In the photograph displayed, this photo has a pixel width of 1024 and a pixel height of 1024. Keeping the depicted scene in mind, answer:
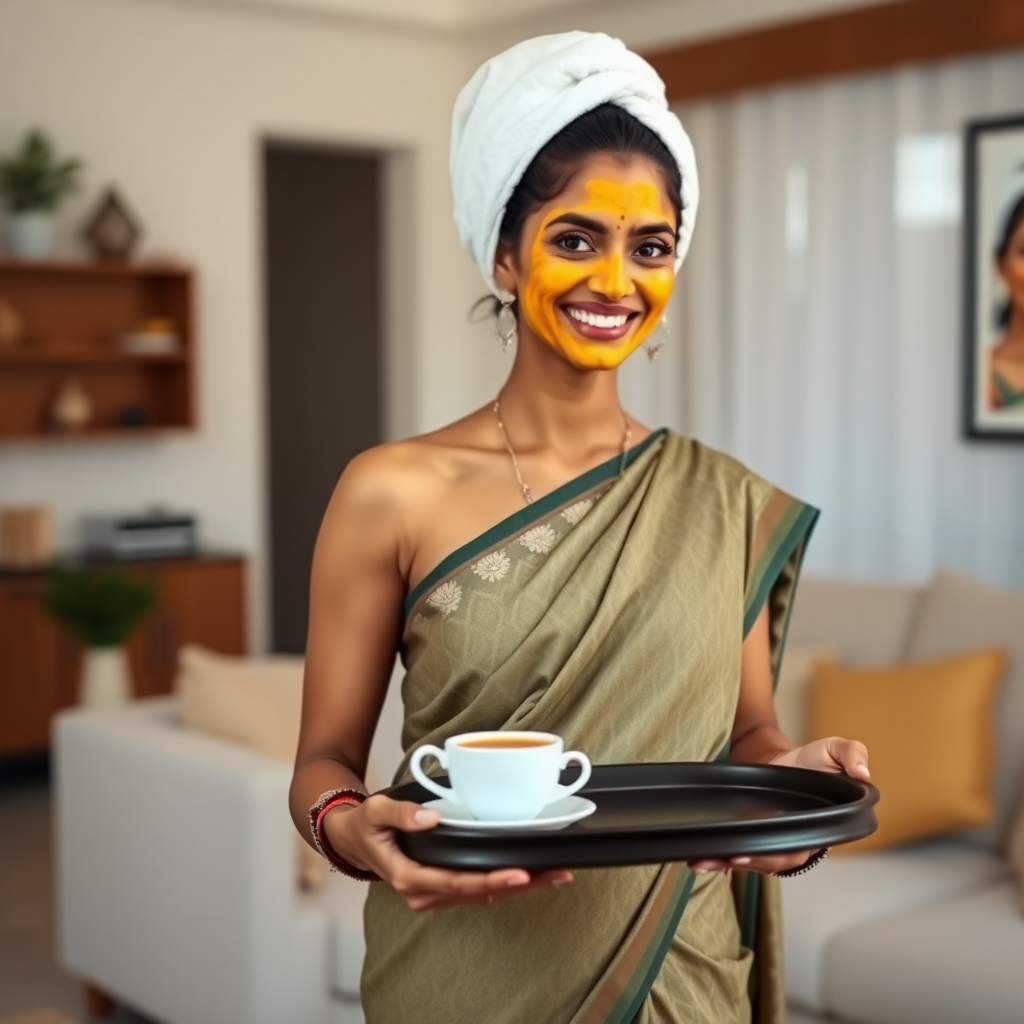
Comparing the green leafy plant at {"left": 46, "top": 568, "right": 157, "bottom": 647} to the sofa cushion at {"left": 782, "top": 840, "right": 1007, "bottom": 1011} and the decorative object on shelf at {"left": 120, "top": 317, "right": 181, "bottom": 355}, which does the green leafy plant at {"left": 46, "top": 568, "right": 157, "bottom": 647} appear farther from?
the sofa cushion at {"left": 782, "top": 840, "right": 1007, "bottom": 1011}

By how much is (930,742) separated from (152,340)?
3.57 meters

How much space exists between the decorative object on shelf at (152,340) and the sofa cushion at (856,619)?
9.67 ft

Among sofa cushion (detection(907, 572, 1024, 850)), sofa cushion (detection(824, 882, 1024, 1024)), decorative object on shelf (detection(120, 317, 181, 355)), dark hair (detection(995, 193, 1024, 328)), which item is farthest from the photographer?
decorative object on shelf (detection(120, 317, 181, 355))

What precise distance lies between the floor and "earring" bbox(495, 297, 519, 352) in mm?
2357

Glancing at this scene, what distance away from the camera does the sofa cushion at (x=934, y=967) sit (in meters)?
2.66

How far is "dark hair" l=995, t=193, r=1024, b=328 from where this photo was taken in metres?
4.72

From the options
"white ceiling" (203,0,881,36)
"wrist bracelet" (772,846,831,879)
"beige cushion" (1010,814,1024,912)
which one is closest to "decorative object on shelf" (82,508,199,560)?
"white ceiling" (203,0,881,36)

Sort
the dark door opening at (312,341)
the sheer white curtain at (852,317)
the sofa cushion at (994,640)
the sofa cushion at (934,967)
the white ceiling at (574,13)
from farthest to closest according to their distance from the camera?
1. the dark door opening at (312,341)
2. the white ceiling at (574,13)
3. the sheer white curtain at (852,317)
4. the sofa cushion at (994,640)
5. the sofa cushion at (934,967)

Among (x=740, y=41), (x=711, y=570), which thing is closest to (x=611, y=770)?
(x=711, y=570)

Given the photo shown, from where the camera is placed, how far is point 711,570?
151cm

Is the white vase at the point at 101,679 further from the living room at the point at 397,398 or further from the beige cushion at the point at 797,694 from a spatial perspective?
the beige cushion at the point at 797,694

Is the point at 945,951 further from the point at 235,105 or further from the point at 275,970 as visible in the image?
the point at 235,105

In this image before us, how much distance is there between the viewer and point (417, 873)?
1185 millimetres

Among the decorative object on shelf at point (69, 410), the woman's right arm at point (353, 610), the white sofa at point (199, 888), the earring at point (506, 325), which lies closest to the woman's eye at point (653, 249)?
the earring at point (506, 325)
